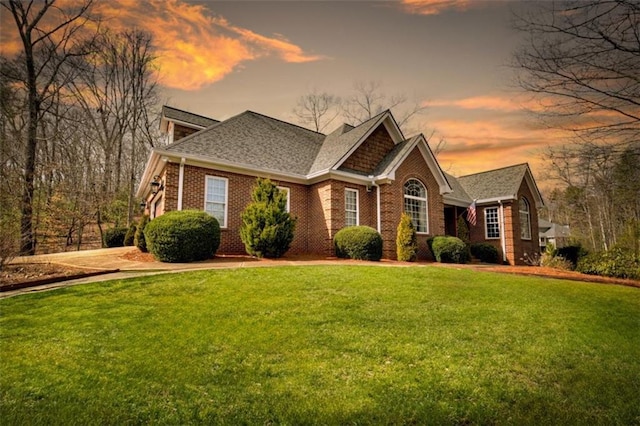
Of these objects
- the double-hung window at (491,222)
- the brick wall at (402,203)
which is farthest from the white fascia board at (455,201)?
the brick wall at (402,203)

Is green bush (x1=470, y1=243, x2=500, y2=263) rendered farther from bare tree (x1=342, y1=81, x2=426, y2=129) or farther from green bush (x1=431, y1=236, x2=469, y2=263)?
bare tree (x1=342, y1=81, x2=426, y2=129)

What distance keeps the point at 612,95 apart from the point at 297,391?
1010 cm

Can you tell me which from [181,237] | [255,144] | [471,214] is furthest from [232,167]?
[471,214]

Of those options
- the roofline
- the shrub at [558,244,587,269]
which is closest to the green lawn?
the shrub at [558,244,587,269]

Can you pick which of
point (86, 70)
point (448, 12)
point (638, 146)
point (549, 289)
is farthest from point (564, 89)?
point (86, 70)

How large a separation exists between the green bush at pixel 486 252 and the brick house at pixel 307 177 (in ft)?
2.41

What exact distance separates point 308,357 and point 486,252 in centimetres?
1771

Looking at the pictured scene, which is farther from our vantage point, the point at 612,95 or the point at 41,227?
the point at 41,227

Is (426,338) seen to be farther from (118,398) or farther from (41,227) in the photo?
(41,227)

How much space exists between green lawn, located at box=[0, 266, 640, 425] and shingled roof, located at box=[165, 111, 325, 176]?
723 cm

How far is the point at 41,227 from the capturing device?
14.5 m

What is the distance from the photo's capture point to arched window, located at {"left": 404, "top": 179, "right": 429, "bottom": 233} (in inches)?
620

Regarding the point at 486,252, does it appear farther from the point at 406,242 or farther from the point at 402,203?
the point at 406,242

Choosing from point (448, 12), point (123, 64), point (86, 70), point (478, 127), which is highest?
point (123, 64)
